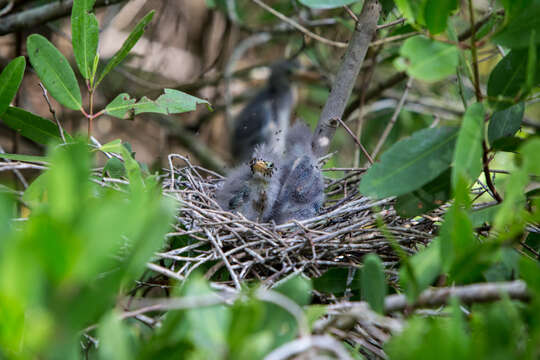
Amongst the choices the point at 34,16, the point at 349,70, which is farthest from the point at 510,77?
the point at 34,16

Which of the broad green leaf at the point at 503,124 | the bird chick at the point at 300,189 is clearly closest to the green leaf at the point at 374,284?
the broad green leaf at the point at 503,124

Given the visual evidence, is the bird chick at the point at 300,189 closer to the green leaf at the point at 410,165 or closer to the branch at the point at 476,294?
the green leaf at the point at 410,165

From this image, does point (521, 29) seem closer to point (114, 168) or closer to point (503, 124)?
point (503, 124)

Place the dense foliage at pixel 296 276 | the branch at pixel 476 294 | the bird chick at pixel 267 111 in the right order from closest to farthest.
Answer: the dense foliage at pixel 296 276 < the branch at pixel 476 294 < the bird chick at pixel 267 111

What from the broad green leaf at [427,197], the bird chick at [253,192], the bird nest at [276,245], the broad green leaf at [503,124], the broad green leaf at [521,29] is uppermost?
the broad green leaf at [521,29]

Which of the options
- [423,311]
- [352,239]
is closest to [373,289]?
[423,311]

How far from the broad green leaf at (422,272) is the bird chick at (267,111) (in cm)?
330

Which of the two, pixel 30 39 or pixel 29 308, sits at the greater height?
pixel 30 39

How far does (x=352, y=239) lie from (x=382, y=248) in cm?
9

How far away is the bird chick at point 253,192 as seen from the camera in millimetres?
1952

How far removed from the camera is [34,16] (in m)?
2.01

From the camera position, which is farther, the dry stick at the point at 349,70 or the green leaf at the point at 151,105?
the dry stick at the point at 349,70

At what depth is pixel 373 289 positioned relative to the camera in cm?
79

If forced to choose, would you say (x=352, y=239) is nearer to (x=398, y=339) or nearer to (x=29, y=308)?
(x=398, y=339)
